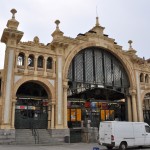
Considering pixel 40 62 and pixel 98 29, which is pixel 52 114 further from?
pixel 98 29

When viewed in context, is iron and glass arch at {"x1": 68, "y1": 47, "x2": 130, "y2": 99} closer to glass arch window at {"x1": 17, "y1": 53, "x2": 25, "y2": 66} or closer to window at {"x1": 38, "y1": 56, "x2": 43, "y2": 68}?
window at {"x1": 38, "y1": 56, "x2": 43, "y2": 68}

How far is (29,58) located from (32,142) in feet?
31.1

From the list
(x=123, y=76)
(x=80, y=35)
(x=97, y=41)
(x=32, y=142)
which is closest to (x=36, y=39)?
(x=80, y=35)

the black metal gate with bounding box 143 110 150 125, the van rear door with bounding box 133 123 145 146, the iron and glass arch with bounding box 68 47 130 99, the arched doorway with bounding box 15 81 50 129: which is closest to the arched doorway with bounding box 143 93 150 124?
the black metal gate with bounding box 143 110 150 125

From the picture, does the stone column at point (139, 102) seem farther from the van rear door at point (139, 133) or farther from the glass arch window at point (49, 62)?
the glass arch window at point (49, 62)

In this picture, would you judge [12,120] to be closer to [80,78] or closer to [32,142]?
[32,142]

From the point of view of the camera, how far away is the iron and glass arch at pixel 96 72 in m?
30.0

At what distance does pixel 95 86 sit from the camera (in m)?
31.1

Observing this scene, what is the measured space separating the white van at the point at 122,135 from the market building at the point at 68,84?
253 inches

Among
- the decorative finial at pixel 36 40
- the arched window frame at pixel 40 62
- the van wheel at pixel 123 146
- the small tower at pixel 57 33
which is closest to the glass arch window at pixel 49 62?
the arched window frame at pixel 40 62

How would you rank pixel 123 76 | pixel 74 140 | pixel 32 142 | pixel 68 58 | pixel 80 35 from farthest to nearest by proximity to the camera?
pixel 123 76
pixel 80 35
pixel 68 58
pixel 74 140
pixel 32 142

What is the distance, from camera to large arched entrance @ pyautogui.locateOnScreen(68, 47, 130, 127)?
30141 mm

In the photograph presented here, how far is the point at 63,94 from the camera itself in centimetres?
2770

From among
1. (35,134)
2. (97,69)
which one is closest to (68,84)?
(97,69)
